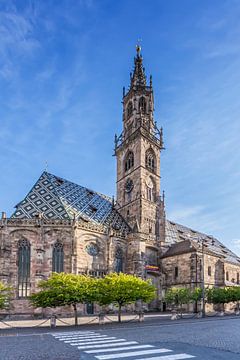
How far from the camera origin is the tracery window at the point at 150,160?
49.3 m

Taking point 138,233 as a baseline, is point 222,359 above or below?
below

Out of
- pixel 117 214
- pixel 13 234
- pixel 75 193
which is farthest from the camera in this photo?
pixel 117 214

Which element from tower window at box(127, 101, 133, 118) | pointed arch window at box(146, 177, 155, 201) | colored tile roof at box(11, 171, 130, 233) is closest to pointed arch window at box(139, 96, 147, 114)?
tower window at box(127, 101, 133, 118)

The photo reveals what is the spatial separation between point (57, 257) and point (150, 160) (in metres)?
20.4

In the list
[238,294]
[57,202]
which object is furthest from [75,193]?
[238,294]

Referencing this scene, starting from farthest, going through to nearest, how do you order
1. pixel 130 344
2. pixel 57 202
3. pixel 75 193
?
pixel 75 193 → pixel 57 202 → pixel 130 344

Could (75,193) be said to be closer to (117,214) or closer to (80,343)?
(117,214)

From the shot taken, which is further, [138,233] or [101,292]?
[138,233]

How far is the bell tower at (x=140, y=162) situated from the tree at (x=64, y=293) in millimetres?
15805

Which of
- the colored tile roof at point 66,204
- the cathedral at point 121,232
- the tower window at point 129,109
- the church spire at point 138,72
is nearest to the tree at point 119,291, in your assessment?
the cathedral at point 121,232

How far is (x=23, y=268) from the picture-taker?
114 ft

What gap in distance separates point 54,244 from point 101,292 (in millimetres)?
9401

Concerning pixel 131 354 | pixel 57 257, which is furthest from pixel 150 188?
pixel 131 354

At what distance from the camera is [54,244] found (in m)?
36.1
